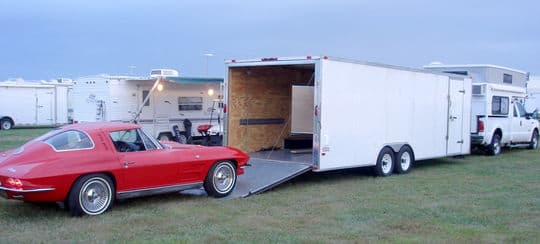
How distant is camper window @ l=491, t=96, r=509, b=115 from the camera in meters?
18.8

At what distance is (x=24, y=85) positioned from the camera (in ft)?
101

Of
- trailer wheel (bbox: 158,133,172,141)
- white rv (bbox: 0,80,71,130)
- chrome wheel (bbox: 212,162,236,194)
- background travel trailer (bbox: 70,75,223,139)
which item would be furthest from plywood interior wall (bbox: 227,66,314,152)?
white rv (bbox: 0,80,71,130)

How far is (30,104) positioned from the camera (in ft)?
102

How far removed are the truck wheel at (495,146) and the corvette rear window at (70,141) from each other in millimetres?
13612

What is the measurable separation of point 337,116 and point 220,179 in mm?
2807

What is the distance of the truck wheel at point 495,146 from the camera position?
1869 cm

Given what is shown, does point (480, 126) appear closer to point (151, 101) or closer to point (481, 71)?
point (481, 71)

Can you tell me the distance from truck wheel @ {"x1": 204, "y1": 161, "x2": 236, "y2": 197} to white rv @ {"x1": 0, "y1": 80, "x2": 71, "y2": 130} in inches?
919

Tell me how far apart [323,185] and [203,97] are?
1002 cm

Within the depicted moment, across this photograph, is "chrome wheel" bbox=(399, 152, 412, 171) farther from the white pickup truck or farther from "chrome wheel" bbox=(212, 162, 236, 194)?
the white pickup truck

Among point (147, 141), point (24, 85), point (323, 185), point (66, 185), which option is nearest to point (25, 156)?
point (66, 185)

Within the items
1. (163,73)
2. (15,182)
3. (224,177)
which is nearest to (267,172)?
(224,177)

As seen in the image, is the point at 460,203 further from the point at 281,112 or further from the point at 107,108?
the point at 107,108

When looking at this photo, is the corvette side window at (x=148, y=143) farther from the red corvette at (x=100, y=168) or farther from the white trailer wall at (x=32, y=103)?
the white trailer wall at (x=32, y=103)
